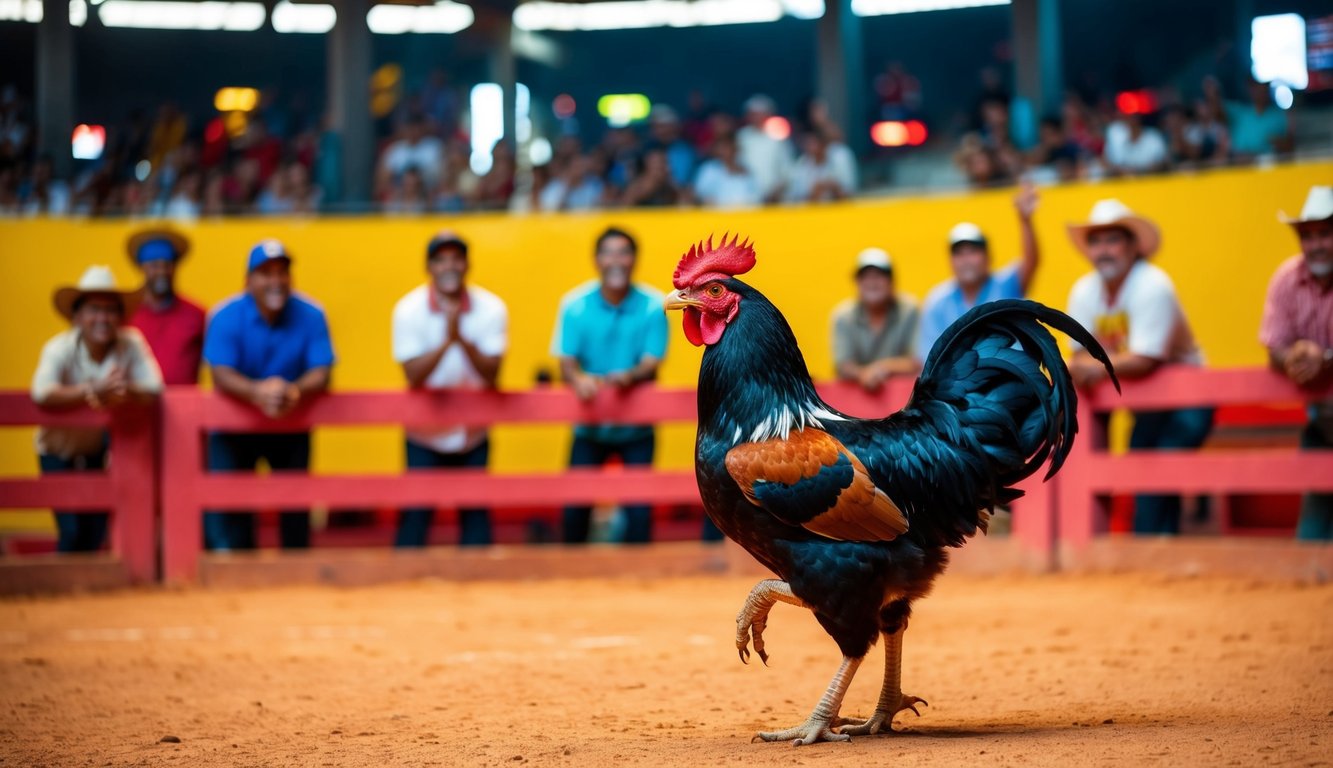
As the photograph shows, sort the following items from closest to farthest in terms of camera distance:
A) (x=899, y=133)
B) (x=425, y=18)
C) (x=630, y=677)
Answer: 1. (x=630, y=677)
2. (x=899, y=133)
3. (x=425, y=18)

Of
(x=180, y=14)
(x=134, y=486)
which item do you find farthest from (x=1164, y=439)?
(x=180, y=14)

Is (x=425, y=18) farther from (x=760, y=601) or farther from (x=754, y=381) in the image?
(x=760, y=601)

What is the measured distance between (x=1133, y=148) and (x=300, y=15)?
9810mm

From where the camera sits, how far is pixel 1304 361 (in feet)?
23.6

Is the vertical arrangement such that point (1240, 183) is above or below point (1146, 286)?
above

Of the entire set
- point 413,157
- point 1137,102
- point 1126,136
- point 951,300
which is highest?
point 1137,102

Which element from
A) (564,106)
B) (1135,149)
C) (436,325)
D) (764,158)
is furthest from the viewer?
(564,106)

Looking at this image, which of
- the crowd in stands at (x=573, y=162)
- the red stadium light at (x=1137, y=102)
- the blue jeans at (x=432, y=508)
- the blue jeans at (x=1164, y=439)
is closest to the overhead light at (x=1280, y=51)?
the crowd in stands at (x=573, y=162)

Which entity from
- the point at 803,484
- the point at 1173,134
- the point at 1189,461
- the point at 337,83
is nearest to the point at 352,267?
the point at 337,83

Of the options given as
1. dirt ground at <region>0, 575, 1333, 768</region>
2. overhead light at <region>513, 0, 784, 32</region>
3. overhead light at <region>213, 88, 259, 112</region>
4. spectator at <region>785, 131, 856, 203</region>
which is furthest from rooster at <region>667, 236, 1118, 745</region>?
overhead light at <region>213, 88, 259, 112</region>

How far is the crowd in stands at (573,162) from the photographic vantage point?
12023 mm

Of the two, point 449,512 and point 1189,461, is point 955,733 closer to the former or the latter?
point 1189,461

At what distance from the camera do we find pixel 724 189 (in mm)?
13414

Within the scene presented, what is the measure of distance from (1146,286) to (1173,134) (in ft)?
14.6
